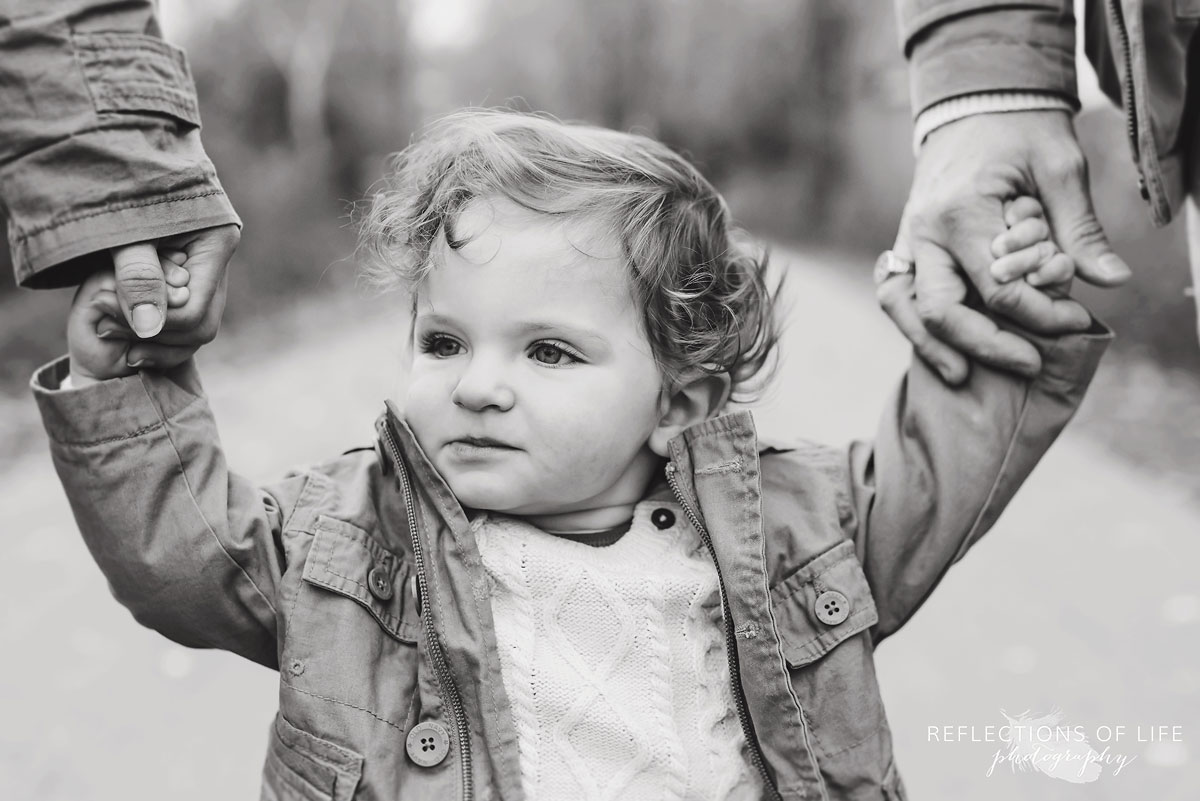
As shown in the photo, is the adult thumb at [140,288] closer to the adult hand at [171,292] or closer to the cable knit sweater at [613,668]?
the adult hand at [171,292]

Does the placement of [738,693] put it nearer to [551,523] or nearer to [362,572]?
[551,523]

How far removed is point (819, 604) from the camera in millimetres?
1825

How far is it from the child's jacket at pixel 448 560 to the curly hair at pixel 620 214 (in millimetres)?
222

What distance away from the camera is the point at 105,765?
349 centimetres

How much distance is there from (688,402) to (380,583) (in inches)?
24.8

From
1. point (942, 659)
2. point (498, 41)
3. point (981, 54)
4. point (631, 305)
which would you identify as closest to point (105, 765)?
point (631, 305)

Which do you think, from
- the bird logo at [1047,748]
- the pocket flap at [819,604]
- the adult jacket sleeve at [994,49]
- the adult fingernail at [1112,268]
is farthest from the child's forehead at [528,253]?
the bird logo at [1047,748]

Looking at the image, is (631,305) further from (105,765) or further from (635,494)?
(105,765)

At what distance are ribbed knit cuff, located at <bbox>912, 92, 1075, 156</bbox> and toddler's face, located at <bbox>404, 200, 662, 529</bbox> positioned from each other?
62 cm

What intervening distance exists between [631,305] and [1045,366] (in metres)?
0.68

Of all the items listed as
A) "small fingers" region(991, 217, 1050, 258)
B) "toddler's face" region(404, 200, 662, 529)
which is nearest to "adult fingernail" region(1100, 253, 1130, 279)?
"small fingers" region(991, 217, 1050, 258)

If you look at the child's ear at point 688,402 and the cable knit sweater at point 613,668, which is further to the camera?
the child's ear at point 688,402

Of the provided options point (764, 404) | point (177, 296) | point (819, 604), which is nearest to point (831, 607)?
point (819, 604)

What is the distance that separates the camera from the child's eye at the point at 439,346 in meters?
1.86
